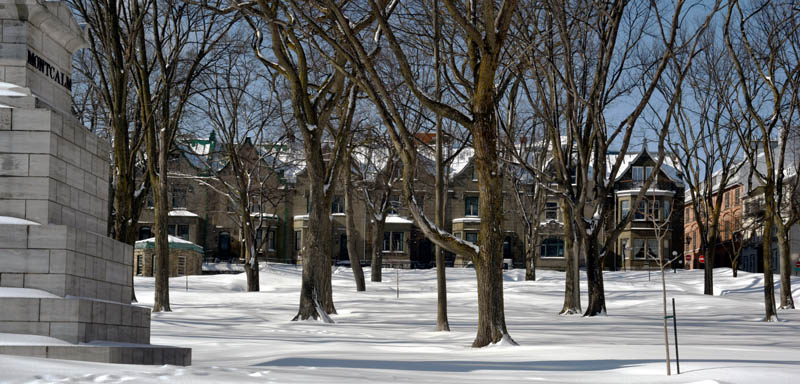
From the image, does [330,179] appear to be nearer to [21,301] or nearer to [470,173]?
[21,301]

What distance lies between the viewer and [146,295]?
31703mm

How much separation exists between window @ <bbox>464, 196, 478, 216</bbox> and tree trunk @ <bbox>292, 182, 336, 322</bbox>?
4092 cm

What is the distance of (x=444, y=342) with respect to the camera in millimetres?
16688

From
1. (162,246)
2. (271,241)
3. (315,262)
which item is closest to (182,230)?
(271,241)

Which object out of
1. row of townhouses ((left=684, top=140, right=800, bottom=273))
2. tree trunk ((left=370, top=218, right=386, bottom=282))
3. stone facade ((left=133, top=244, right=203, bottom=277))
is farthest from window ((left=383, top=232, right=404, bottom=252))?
row of townhouses ((left=684, top=140, right=800, bottom=273))

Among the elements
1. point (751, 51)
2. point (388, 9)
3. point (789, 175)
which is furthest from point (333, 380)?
point (789, 175)

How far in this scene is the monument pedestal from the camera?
356 inches

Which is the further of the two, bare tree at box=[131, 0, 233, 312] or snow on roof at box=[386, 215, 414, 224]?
snow on roof at box=[386, 215, 414, 224]

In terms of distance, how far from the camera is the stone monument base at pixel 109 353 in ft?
27.8

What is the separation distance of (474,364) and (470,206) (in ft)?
173

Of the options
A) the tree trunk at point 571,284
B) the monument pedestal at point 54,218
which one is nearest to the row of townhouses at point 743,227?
the tree trunk at point 571,284

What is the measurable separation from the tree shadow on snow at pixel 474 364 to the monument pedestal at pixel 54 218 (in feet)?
5.25

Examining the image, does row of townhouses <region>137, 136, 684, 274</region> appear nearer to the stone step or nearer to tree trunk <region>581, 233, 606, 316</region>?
tree trunk <region>581, 233, 606, 316</region>

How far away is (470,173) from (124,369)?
57.3 m
